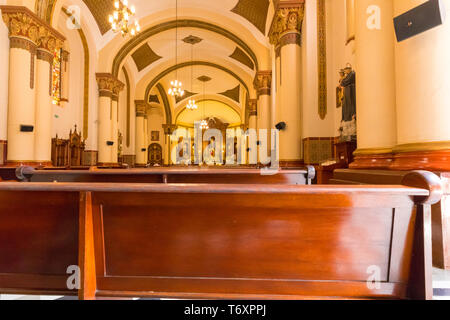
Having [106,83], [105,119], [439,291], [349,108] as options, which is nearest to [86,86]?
[106,83]

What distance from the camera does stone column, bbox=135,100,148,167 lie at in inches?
610

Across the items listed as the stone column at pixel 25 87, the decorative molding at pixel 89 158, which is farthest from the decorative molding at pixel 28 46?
the decorative molding at pixel 89 158

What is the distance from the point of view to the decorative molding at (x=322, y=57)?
618cm

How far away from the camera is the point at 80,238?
1.39 m

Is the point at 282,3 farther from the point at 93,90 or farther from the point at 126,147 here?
the point at 126,147

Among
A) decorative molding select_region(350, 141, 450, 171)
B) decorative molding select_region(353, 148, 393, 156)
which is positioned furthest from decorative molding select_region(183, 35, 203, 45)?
decorative molding select_region(350, 141, 450, 171)

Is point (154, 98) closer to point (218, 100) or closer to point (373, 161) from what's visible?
point (218, 100)

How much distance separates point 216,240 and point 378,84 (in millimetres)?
2697

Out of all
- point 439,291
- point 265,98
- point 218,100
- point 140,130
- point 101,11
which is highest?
point 101,11

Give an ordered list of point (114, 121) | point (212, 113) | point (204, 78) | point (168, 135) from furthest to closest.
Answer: point (212, 113)
point (168, 135)
point (204, 78)
point (114, 121)

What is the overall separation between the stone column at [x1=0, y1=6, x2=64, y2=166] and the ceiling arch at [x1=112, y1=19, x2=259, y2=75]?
435 cm

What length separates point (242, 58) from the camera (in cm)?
1452

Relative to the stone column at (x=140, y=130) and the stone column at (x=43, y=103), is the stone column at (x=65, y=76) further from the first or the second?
the stone column at (x=140, y=130)
